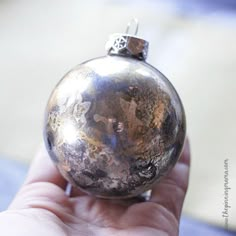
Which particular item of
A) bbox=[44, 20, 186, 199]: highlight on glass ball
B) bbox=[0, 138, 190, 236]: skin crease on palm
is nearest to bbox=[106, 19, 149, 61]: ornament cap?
bbox=[44, 20, 186, 199]: highlight on glass ball

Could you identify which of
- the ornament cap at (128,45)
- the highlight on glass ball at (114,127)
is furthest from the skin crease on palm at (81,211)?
the ornament cap at (128,45)

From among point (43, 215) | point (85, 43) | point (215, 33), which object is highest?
point (215, 33)

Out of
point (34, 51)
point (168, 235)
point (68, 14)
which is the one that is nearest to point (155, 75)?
point (168, 235)

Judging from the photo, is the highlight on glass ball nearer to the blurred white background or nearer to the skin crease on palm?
the skin crease on palm

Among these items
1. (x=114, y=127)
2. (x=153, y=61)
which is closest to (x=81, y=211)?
(x=114, y=127)

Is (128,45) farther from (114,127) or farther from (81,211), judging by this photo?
(81,211)

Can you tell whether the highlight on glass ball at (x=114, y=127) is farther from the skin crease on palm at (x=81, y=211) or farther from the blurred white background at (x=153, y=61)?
the blurred white background at (x=153, y=61)

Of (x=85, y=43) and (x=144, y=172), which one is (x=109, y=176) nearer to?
(x=144, y=172)

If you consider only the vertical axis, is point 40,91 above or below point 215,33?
below
